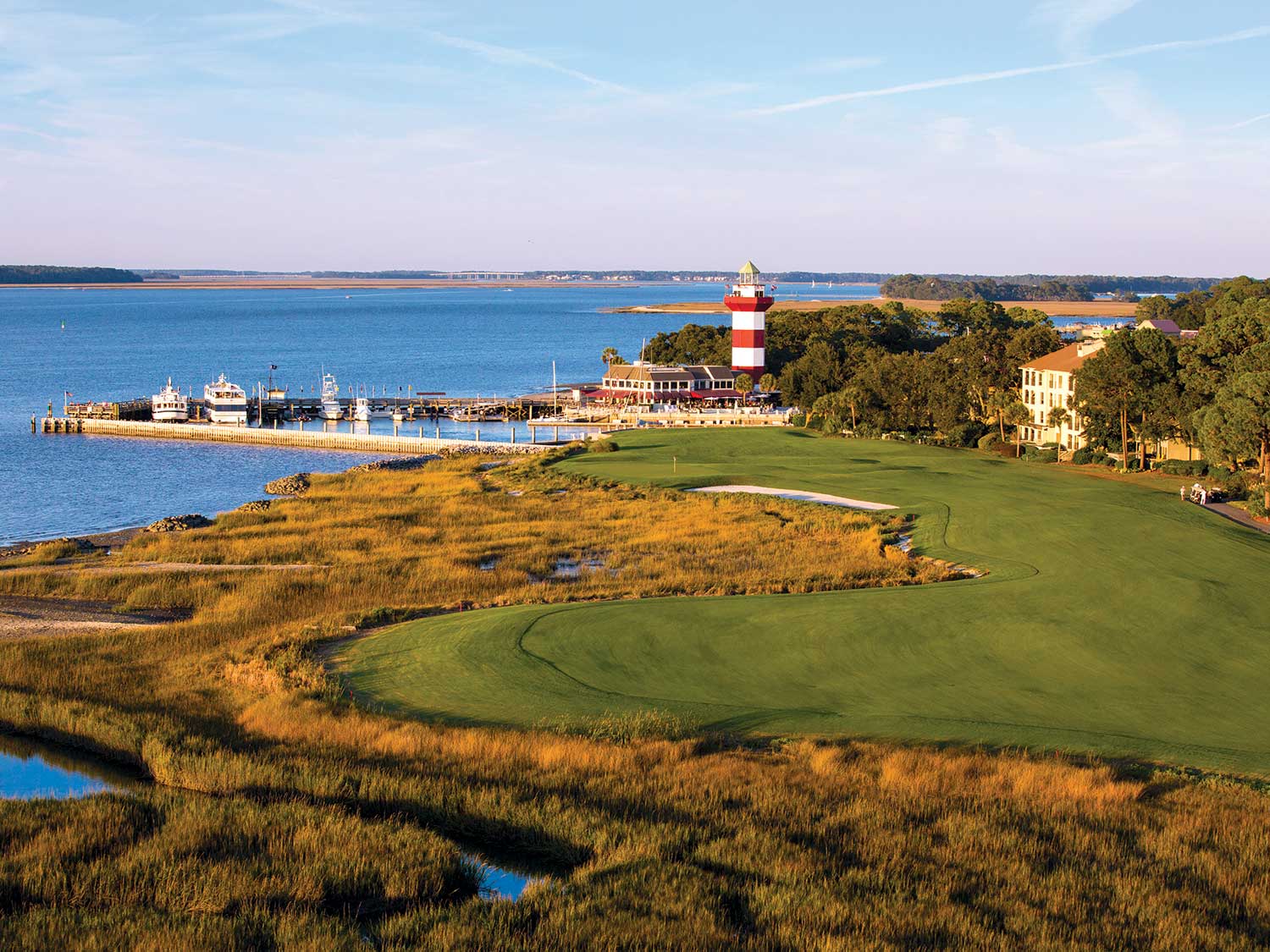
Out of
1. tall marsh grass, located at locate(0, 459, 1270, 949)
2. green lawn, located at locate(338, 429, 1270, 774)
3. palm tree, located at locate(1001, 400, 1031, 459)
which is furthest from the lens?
palm tree, located at locate(1001, 400, 1031, 459)

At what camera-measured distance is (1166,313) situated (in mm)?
140375

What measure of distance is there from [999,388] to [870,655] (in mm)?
58260

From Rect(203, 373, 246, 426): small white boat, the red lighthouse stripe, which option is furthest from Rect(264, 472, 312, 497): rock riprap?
the red lighthouse stripe

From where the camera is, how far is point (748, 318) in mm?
111812

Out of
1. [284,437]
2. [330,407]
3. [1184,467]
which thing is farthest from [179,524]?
[330,407]

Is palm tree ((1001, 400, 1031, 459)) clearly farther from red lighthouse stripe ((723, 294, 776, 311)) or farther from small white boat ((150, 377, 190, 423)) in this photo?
small white boat ((150, 377, 190, 423))

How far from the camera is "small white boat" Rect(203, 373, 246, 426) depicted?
100438 mm

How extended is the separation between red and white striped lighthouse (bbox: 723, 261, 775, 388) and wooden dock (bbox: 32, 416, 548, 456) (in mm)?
29080

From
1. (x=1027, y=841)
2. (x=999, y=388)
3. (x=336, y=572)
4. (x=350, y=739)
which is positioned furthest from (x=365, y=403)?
(x=1027, y=841)

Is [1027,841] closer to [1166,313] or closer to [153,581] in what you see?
[153,581]

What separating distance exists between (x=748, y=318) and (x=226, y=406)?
44767 millimetres

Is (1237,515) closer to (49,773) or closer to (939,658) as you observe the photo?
(939,658)

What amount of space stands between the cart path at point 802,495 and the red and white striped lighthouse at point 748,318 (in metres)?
53.1

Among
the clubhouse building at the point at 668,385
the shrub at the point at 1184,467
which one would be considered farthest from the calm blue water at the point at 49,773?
the clubhouse building at the point at 668,385
